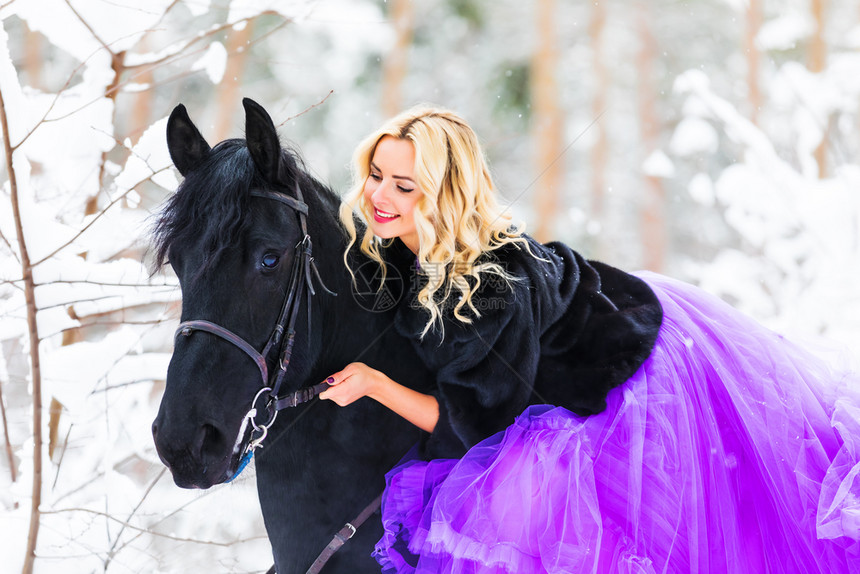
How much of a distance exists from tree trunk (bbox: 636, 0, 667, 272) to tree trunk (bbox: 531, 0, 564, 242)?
1411mm

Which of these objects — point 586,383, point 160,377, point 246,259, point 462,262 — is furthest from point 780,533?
point 160,377

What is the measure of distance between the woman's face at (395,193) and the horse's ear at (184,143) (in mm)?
474

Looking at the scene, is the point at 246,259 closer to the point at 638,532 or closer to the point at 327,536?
the point at 327,536

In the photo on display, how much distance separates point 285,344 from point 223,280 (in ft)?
0.73

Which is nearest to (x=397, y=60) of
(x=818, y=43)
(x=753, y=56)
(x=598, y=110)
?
(x=598, y=110)

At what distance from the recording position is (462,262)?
6.18 feet

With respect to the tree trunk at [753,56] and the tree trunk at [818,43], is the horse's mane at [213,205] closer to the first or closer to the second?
the tree trunk at [818,43]

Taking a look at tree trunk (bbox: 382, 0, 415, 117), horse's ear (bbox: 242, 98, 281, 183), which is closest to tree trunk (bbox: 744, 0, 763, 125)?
tree trunk (bbox: 382, 0, 415, 117)

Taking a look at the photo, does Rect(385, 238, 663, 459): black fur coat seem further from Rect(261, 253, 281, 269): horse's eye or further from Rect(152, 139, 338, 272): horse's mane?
Rect(152, 139, 338, 272): horse's mane

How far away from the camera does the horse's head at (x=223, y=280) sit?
5.23 ft

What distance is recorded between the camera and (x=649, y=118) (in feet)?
33.9

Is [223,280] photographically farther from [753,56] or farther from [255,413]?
[753,56]

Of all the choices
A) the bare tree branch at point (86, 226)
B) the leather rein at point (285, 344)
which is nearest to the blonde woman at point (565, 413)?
the leather rein at point (285, 344)

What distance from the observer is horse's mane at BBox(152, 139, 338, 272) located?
5.50ft
